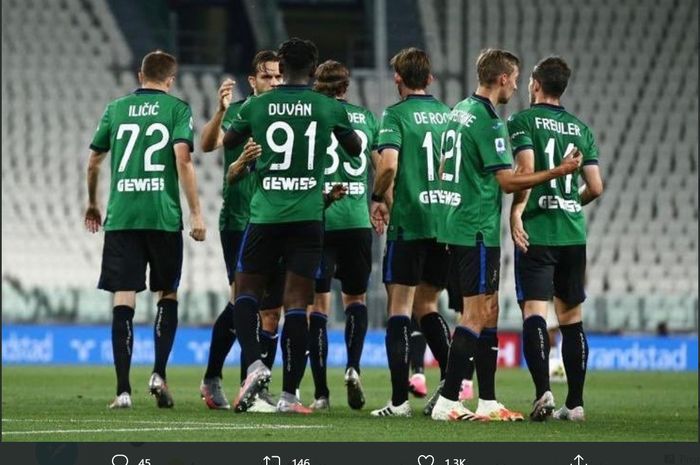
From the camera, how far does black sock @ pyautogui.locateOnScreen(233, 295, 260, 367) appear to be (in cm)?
909

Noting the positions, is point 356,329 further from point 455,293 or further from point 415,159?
point 415,159

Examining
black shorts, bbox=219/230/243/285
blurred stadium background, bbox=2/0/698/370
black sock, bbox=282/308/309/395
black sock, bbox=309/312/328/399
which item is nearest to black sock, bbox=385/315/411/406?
black sock, bbox=282/308/309/395

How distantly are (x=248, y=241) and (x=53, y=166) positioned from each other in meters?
18.5

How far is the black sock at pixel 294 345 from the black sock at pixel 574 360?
5.07 feet

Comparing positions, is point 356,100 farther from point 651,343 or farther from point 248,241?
point 248,241

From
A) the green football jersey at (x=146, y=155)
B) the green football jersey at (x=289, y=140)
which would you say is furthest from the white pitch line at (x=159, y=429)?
the green football jersey at (x=146, y=155)

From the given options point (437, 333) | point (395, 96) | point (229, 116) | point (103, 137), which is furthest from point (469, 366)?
point (395, 96)

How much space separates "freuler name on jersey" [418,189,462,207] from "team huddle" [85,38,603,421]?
1cm

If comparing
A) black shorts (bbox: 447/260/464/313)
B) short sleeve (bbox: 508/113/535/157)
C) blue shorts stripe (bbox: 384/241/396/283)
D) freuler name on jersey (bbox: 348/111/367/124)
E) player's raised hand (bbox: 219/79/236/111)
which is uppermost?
player's raised hand (bbox: 219/79/236/111)

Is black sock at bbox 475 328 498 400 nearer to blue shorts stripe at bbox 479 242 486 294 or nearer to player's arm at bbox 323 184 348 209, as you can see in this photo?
blue shorts stripe at bbox 479 242 486 294

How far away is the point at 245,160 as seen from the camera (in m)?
9.02

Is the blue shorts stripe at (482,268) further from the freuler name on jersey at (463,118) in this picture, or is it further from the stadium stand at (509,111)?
the stadium stand at (509,111)

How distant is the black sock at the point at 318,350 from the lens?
402 inches
